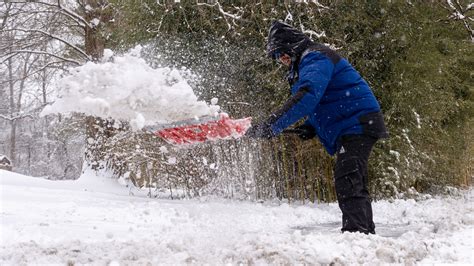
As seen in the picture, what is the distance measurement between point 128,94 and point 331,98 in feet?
6.83

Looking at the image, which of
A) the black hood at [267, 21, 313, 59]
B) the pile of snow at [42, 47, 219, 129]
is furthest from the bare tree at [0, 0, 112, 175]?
the black hood at [267, 21, 313, 59]

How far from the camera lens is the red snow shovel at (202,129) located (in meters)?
4.77

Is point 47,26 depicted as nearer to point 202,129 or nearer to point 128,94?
point 128,94

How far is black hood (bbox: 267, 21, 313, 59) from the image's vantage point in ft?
13.7

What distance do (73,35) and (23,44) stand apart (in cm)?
151

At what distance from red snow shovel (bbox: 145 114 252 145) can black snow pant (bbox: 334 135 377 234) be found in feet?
3.48

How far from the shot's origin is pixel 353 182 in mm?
3889

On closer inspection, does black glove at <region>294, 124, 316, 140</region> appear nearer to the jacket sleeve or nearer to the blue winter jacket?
the blue winter jacket

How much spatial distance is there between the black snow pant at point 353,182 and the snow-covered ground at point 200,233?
23 cm

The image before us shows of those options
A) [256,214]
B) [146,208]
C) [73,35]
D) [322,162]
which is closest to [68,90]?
[146,208]

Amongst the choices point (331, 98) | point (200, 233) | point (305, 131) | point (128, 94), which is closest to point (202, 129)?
point (128, 94)

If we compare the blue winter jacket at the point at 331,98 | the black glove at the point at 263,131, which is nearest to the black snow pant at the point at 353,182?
the blue winter jacket at the point at 331,98

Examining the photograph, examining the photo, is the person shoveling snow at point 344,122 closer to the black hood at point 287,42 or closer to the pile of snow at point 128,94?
the black hood at point 287,42

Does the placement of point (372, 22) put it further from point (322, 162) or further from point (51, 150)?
point (51, 150)
